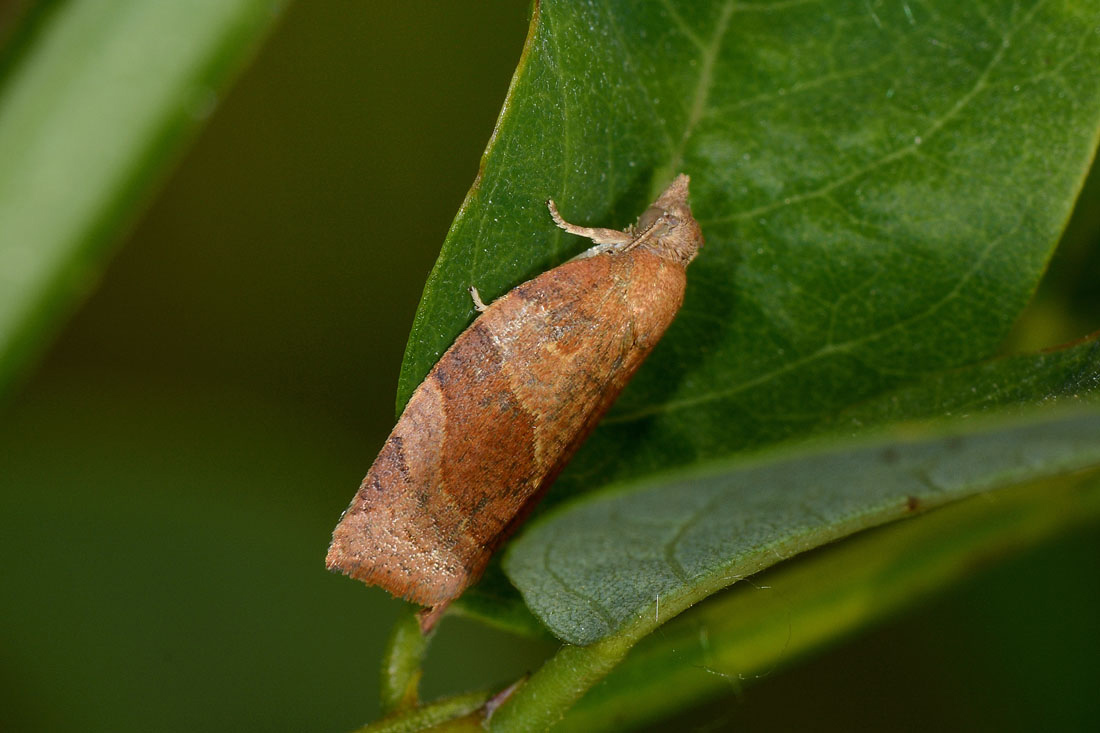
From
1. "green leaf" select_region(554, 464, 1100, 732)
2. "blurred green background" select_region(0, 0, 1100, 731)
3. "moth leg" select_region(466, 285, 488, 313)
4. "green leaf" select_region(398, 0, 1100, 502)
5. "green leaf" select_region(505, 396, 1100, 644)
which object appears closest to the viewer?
"green leaf" select_region(505, 396, 1100, 644)

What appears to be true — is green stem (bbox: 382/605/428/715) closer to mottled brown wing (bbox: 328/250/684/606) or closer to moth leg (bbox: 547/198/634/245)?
mottled brown wing (bbox: 328/250/684/606)

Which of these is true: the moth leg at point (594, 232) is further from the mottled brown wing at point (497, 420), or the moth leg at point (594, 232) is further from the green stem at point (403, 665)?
the green stem at point (403, 665)

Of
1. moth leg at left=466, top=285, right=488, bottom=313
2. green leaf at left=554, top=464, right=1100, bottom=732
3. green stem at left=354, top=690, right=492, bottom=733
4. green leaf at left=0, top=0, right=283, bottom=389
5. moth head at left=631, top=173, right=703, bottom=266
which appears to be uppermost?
green leaf at left=0, top=0, right=283, bottom=389

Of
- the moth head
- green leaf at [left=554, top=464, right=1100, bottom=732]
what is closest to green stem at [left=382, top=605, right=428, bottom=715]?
green leaf at [left=554, top=464, right=1100, bottom=732]

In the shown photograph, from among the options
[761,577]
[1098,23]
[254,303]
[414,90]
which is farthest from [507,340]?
[414,90]

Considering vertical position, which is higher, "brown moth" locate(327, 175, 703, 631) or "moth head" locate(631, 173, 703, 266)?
"moth head" locate(631, 173, 703, 266)

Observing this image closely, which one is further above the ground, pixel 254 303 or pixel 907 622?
pixel 254 303

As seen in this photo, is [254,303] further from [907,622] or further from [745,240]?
[907,622]
